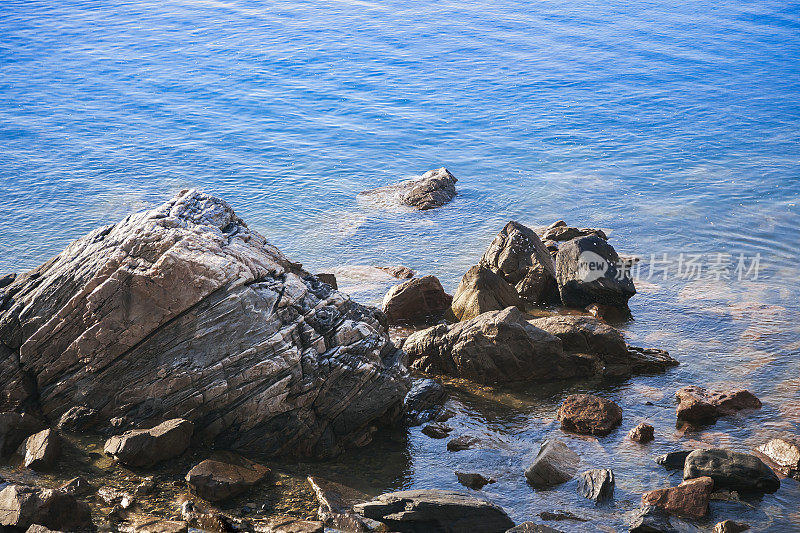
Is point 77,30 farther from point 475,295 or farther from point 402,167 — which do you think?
point 475,295

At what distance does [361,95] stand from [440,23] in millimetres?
10059

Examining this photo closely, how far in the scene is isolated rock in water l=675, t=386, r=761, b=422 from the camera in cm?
920

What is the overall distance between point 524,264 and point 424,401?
189 inches

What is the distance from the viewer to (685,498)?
736 cm

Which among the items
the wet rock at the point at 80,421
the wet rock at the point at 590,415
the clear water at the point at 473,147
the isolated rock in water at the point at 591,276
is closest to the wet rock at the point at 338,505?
the clear water at the point at 473,147

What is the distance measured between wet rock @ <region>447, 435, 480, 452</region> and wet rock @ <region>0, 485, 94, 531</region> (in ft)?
13.0

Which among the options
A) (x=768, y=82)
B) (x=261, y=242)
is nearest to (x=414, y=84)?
(x=768, y=82)

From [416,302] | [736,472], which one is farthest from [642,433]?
[416,302]

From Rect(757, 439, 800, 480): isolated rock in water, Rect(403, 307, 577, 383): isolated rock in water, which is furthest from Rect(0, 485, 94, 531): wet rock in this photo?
Rect(757, 439, 800, 480): isolated rock in water

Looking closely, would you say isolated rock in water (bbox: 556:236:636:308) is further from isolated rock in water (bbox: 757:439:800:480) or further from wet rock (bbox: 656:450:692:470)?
wet rock (bbox: 656:450:692:470)

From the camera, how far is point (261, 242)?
10.1 m

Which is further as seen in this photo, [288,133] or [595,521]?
[288,133]

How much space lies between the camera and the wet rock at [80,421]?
8391mm

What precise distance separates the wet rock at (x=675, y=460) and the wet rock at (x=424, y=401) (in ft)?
9.11
